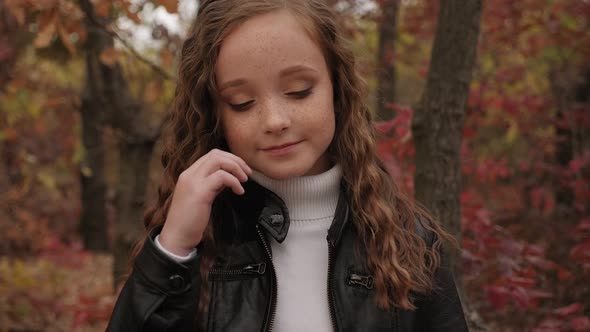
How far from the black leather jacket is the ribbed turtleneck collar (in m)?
0.03

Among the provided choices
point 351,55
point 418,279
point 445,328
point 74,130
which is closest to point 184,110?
point 351,55

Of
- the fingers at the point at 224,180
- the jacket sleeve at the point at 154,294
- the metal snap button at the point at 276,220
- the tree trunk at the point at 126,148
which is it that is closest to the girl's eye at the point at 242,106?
the fingers at the point at 224,180

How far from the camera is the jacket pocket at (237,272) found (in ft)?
6.33

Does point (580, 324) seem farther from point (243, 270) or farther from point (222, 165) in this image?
point (222, 165)

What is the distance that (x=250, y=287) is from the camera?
1920mm

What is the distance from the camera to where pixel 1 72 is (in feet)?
31.9

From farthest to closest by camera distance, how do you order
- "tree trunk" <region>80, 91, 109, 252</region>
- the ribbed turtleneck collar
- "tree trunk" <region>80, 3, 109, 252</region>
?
"tree trunk" <region>80, 91, 109, 252</region> → "tree trunk" <region>80, 3, 109, 252</region> → the ribbed turtleneck collar

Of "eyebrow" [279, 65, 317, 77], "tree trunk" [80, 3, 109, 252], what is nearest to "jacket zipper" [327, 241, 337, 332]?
"eyebrow" [279, 65, 317, 77]

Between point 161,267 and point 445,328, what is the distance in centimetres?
88

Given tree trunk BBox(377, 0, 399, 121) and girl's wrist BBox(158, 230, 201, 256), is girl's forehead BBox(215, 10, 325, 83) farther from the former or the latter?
tree trunk BBox(377, 0, 399, 121)

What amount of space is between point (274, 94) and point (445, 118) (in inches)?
45.6

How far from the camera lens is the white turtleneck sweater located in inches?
74.8

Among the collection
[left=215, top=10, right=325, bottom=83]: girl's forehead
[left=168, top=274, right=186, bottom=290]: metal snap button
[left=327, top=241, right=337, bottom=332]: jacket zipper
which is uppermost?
[left=215, top=10, right=325, bottom=83]: girl's forehead

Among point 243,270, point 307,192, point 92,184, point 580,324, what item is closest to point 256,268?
point 243,270
